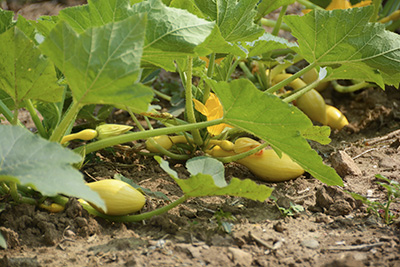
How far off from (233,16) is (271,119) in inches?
17.4

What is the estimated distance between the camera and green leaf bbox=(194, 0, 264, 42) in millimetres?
1542

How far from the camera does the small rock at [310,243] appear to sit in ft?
3.92

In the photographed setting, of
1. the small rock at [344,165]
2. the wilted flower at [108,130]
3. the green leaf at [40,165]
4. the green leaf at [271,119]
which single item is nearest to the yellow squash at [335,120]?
the small rock at [344,165]

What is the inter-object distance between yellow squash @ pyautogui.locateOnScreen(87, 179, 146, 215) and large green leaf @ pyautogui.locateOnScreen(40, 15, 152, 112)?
12.8 inches

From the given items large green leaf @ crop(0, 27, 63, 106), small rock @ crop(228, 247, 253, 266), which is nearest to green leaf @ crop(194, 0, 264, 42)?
large green leaf @ crop(0, 27, 63, 106)

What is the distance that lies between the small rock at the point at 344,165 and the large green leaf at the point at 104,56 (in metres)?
0.92

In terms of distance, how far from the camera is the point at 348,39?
5.11ft

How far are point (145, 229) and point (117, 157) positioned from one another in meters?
0.64

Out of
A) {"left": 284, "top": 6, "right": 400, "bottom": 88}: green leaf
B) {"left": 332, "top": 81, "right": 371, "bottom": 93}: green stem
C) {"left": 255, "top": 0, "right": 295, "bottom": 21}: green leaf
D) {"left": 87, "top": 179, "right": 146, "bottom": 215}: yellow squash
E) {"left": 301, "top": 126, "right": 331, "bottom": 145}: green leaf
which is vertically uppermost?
{"left": 255, "top": 0, "right": 295, "bottom": 21}: green leaf

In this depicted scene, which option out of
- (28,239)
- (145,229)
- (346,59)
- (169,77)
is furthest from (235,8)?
(169,77)

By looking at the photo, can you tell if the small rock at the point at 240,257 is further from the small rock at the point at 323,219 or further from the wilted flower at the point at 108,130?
the wilted flower at the point at 108,130

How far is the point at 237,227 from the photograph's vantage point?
129 centimetres

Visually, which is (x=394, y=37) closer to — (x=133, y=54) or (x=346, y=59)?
(x=346, y=59)

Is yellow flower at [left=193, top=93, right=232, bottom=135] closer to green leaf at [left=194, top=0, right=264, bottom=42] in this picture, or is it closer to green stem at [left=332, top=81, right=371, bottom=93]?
green leaf at [left=194, top=0, right=264, bottom=42]
